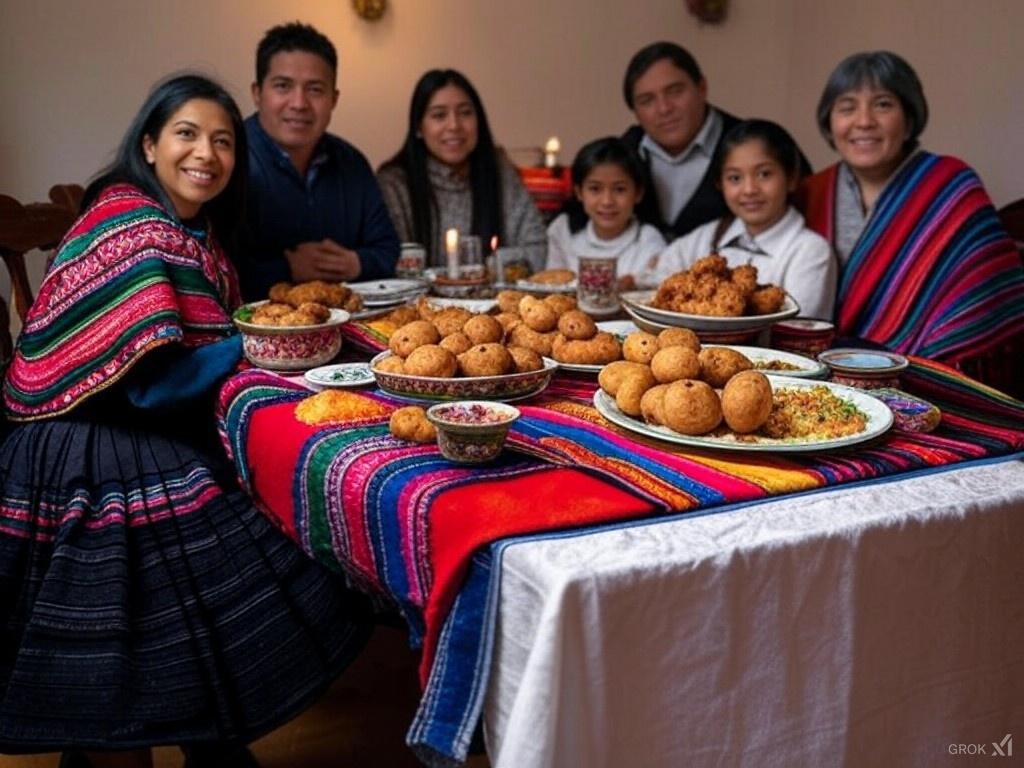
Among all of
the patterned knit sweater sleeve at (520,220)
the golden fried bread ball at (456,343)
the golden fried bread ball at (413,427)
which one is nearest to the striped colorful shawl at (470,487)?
the golden fried bread ball at (413,427)

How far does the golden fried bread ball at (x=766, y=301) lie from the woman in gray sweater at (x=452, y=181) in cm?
174

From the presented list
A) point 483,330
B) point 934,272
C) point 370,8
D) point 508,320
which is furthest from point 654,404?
point 370,8

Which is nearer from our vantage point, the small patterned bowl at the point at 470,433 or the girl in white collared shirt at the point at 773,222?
the small patterned bowl at the point at 470,433

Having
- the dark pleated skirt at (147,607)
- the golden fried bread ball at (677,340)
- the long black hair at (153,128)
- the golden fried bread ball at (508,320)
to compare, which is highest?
the long black hair at (153,128)

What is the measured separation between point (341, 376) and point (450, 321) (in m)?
0.21

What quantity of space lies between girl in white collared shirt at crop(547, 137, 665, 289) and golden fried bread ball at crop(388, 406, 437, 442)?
187 centimetres

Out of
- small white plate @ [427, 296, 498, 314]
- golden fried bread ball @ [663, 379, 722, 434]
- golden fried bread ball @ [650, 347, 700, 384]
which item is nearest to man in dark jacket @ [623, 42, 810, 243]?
small white plate @ [427, 296, 498, 314]

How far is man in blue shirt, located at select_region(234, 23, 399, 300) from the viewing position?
9.98 feet

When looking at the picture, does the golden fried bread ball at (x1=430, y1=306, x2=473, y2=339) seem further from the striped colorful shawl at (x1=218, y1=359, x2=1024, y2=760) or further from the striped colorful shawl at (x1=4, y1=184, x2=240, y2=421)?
the striped colorful shawl at (x1=4, y1=184, x2=240, y2=421)

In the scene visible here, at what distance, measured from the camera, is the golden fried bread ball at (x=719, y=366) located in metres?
1.45

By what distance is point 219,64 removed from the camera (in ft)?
15.1

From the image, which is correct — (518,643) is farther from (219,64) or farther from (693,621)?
(219,64)

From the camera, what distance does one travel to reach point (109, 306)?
6.02 feet

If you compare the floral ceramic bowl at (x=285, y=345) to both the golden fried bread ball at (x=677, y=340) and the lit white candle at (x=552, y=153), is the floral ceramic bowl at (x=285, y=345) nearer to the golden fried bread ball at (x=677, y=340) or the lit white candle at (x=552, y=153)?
the golden fried bread ball at (x=677, y=340)
